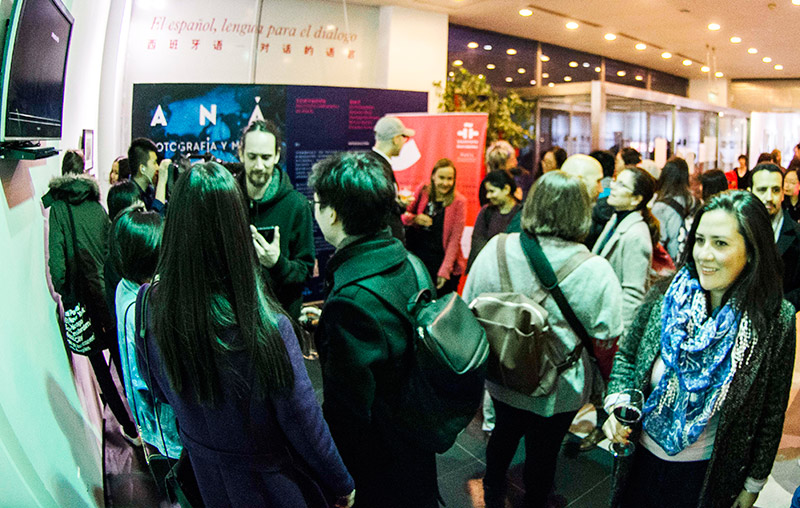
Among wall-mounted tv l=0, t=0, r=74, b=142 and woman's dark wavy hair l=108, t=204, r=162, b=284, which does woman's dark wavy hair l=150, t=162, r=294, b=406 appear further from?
wall-mounted tv l=0, t=0, r=74, b=142

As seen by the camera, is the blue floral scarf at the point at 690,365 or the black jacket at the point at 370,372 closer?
the black jacket at the point at 370,372

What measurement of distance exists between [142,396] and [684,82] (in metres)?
13.8

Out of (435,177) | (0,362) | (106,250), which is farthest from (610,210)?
(0,362)

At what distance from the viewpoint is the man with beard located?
8.45 feet

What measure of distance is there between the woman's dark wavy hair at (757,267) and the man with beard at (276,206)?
1.63 m

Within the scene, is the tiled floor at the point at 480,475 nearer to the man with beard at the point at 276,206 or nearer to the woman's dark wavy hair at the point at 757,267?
the man with beard at the point at 276,206

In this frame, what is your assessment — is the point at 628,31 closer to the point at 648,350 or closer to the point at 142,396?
the point at 648,350

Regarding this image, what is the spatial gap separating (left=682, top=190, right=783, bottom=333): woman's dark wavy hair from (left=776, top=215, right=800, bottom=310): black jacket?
4.47 feet

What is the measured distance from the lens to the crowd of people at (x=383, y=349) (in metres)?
1.33

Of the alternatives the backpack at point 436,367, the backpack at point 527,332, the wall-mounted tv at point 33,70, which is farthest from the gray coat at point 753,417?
the wall-mounted tv at point 33,70

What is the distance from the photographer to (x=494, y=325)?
6.38 ft

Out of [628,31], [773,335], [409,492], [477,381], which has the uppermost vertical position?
[628,31]

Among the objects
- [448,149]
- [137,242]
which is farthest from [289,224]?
[448,149]

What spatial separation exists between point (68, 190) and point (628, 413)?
2.36 metres
